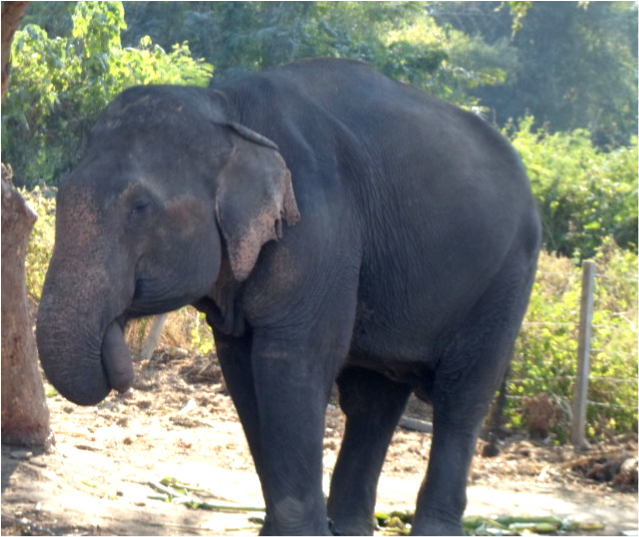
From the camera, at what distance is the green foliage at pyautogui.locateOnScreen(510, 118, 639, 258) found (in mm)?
15102

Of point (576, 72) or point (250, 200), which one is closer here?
point (250, 200)

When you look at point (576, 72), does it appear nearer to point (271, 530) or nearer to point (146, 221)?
point (271, 530)

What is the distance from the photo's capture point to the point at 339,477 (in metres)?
5.83

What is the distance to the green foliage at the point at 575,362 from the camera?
9141mm

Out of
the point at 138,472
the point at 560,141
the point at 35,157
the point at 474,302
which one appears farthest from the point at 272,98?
the point at 560,141

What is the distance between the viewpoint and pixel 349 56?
67.3 feet

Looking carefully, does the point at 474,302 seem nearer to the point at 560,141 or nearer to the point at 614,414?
the point at 614,414

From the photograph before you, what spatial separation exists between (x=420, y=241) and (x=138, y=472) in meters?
2.45

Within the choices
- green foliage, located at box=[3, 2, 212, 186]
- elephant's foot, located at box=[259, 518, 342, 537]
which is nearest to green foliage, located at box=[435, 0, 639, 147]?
green foliage, located at box=[3, 2, 212, 186]

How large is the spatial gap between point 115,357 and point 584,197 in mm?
12474

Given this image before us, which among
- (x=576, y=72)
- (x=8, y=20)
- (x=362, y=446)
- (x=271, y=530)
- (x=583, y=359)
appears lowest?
(x=271, y=530)

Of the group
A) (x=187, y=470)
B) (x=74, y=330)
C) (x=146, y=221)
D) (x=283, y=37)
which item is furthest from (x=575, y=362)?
(x=283, y=37)

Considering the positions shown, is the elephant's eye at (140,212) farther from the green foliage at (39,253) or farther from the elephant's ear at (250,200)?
the green foliage at (39,253)

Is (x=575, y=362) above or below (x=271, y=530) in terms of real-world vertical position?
above
